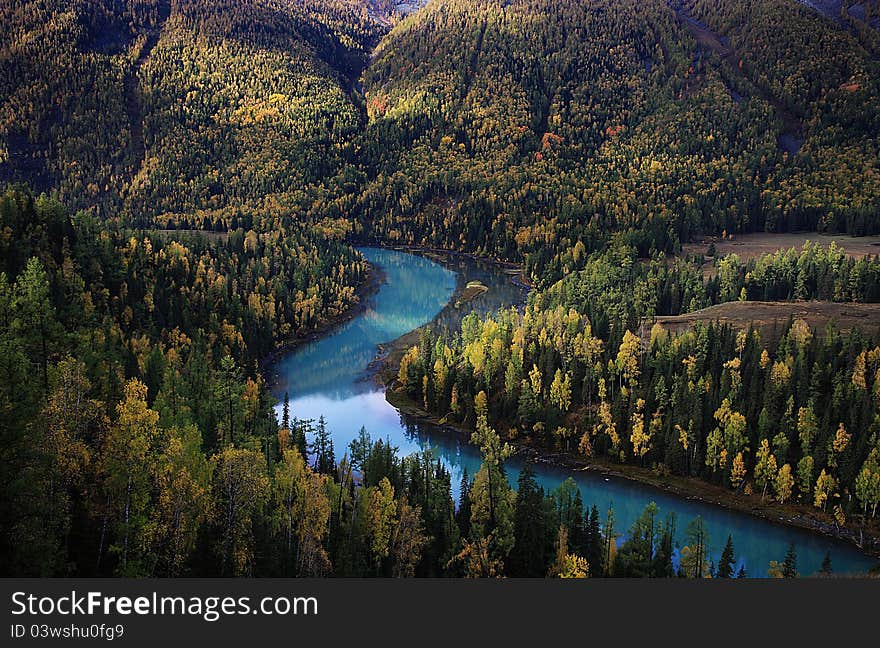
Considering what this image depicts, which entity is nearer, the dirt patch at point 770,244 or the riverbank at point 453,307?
the riverbank at point 453,307

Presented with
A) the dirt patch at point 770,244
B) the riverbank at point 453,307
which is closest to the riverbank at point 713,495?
the riverbank at point 453,307

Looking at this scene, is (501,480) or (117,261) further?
(117,261)

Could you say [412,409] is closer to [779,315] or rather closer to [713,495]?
[713,495]

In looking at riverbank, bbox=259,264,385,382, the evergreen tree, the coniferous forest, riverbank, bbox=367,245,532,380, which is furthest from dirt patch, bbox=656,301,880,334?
riverbank, bbox=259,264,385,382

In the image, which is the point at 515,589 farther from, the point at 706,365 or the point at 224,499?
the point at 706,365

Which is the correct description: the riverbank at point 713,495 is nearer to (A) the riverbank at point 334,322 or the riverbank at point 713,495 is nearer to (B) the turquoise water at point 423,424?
(B) the turquoise water at point 423,424

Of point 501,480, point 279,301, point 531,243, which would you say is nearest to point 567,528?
point 501,480
